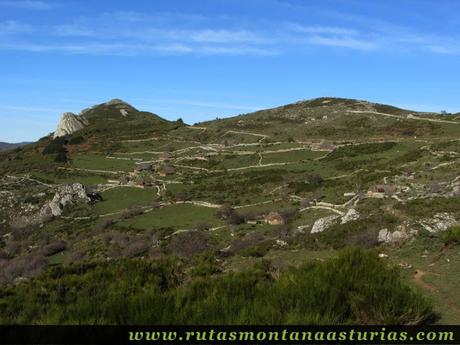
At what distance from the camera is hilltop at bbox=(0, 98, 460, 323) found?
49.5 ft

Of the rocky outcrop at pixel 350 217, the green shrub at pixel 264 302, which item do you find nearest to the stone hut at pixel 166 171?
the rocky outcrop at pixel 350 217

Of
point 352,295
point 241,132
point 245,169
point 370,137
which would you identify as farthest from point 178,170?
point 352,295

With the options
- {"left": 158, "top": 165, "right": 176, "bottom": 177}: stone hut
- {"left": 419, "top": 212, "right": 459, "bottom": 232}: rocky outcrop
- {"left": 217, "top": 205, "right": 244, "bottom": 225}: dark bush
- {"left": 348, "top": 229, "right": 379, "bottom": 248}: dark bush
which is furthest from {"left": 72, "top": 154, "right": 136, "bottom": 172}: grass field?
{"left": 419, "top": 212, "right": 459, "bottom": 232}: rocky outcrop

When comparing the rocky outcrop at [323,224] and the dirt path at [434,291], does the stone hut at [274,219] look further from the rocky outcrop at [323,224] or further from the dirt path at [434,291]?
the dirt path at [434,291]

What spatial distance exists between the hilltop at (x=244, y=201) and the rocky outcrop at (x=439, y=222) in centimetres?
11

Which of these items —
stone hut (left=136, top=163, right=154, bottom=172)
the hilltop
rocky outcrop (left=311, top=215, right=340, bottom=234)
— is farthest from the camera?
stone hut (left=136, top=163, right=154, bottom=172)

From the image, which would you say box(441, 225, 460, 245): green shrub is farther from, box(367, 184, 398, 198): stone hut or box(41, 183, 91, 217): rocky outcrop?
box(41, 183, 91, 217): rocky outcrop

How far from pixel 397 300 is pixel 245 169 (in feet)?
192

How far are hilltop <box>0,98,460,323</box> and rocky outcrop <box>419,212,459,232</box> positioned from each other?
11 cm

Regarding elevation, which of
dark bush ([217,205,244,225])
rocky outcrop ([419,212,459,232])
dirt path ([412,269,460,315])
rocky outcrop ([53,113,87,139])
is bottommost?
dark bush ([217,205,244,225])

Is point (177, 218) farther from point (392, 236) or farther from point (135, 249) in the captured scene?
point (392, 236)

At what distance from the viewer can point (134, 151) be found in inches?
3442

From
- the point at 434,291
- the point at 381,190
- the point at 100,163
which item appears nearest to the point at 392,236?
the point at 434,291

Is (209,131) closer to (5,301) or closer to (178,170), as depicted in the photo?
(178,170)
